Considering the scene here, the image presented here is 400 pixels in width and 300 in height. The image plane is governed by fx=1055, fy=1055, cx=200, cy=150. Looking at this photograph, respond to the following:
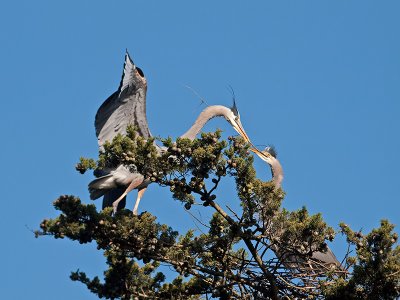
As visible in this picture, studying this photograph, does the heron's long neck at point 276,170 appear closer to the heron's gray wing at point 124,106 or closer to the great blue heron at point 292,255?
the great blue heron at point 292,255

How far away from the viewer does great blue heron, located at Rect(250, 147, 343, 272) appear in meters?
12.2

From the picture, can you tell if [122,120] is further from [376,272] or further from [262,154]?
[376,272]

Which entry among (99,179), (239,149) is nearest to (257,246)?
(239,149)

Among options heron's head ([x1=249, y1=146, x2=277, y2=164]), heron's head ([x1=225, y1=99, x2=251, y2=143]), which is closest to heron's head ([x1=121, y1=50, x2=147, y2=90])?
heron's head ([x1=249, y1=146, x2=277, y2=164])

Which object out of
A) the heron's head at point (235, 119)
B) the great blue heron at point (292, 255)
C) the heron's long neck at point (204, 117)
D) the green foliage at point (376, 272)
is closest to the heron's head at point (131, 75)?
the heron's long neck at point (204, 117)

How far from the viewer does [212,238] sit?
11680mm

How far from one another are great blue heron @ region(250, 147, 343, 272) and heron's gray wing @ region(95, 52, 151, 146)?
2.20 metres

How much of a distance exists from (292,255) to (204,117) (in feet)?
15.0

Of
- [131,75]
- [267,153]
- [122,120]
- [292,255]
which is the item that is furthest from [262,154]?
[292,255]

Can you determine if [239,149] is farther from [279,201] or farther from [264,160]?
[264,160]

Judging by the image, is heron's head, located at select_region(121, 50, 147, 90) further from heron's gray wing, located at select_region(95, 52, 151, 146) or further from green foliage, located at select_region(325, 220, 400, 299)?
green foliage, located at select_region(325, 220, 400, 299)

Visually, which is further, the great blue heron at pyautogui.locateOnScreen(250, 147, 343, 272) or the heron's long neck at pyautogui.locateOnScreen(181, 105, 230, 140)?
the heron's long neck at pyautogui.locateOnScreen(181, 105, 230, 140)

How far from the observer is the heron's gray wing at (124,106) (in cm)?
1406

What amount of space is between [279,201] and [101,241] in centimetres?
200
